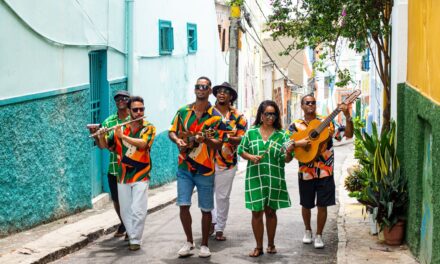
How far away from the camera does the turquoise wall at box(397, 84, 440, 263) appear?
285 inches

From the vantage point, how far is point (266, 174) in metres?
9.64

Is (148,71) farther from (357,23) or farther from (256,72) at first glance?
(256,72)

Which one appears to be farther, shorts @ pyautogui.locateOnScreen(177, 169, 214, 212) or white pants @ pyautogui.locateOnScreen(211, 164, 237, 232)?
white pants @ pyautogui.locateOnScreen(211, 164, 237, 232)

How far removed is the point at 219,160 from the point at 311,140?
1.22 meters

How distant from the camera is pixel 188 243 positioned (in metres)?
9.78

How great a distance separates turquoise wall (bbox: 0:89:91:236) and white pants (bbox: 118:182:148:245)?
154 cm

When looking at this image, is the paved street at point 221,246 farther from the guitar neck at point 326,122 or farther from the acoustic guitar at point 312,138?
the guitar neck at point 326,122

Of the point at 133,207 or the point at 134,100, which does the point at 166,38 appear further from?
the point at 133,207

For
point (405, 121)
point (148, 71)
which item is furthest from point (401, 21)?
point (148, 71)

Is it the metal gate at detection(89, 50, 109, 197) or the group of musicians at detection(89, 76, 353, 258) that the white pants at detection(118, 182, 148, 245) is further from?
the metal gate at detection(89, 50, 109, 197)

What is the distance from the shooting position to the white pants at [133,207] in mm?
10062

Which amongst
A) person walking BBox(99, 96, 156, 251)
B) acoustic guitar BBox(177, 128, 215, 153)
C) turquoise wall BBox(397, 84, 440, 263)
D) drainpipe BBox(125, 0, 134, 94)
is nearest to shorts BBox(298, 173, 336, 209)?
turquoise wall BBox(397, 84, 440, 263)

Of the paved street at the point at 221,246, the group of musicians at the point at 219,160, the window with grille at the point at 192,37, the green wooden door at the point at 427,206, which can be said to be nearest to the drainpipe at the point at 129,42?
the paved street at the point at 221,246

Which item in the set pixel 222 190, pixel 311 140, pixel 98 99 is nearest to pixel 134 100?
pixel 222 190
